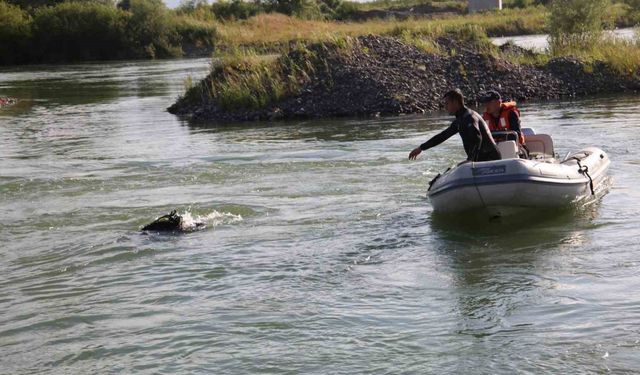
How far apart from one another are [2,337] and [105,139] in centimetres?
1376

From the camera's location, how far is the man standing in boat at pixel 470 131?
10586 mm

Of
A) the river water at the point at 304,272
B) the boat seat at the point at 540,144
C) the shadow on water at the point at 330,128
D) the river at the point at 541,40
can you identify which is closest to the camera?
the river water at the point at 304,272

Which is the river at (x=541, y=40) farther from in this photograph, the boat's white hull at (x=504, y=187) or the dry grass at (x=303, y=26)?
the boat's white hull at (x=504, y=187)

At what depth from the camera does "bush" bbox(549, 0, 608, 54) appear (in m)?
28.6

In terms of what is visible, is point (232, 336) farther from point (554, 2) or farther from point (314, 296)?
point (554, 2)

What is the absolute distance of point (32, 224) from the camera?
12219 millimetres

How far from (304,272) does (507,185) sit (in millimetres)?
2470

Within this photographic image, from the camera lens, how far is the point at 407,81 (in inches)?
957

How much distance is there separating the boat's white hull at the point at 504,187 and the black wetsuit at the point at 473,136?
0.41 m

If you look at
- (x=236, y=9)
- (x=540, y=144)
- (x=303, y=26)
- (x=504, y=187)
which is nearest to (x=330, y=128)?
(x=540, y=144)

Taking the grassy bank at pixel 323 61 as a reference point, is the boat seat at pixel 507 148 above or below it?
below

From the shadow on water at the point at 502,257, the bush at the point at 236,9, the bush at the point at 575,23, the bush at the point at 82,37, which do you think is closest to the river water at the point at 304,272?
the shadow on water at the point at 502,257

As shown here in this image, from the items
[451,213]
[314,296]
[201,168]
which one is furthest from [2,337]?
[201,168]

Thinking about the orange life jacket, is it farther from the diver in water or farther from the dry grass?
the dry grass
